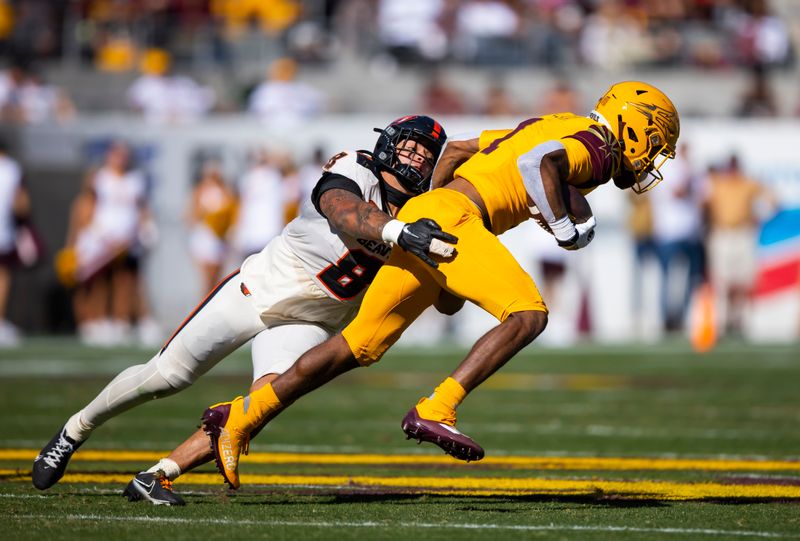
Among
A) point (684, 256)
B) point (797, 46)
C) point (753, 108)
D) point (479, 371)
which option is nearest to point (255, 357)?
point (479, 371)

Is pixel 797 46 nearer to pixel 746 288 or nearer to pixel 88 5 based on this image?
pixel 746 288

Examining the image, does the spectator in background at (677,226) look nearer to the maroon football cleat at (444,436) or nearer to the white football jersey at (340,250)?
the white football jersey at (340,250)

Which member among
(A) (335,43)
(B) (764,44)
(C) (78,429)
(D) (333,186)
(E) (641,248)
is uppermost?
(B) (764,44)

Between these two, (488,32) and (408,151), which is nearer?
(408,151)

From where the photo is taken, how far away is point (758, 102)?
17188 mm

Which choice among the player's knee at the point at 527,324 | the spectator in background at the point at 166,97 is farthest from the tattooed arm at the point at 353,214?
the spectator in background at the point at 166,97

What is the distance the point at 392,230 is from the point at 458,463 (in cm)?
234

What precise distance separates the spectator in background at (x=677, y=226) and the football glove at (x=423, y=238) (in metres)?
11.2

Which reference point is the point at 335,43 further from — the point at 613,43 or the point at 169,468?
the point at 169,468

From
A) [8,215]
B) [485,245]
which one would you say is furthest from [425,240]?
[8,215]

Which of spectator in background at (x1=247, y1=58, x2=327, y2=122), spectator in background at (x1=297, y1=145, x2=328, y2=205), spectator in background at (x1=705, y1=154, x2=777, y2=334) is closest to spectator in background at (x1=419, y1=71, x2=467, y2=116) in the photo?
spectator in background at (x1=247, y1=58, x2=327, y2=122)

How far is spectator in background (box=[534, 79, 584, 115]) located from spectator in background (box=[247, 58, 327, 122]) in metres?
2.76

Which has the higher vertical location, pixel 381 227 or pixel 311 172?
pixel 381 227

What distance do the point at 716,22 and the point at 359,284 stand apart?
14677mm
